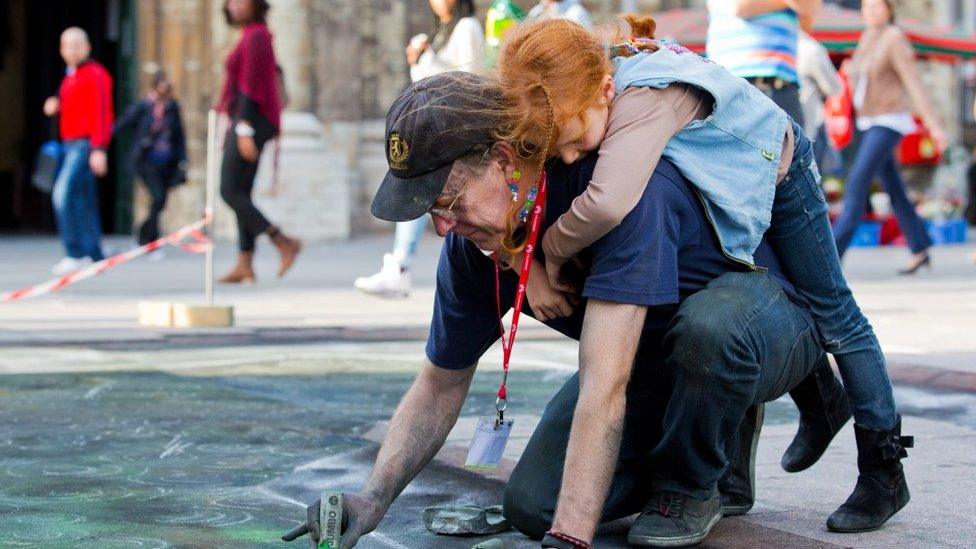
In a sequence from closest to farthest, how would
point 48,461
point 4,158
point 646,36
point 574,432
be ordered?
point 574,432 < point 646,36 < point 48,461 < point 4,158

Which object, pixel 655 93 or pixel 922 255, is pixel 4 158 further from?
pixel 655 93

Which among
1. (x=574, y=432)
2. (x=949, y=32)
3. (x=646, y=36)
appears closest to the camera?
(x=574, y=432)

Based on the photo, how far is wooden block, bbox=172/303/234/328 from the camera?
7.95 metres

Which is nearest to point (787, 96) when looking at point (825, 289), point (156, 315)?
point (156, 315)

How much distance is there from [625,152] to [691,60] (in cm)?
35

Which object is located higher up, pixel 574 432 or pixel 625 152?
pixel 625 152

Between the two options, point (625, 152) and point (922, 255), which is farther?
point (922, 255)

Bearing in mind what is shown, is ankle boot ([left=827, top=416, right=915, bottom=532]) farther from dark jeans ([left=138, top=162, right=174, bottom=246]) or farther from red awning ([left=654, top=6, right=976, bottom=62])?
red awning ([left=654, top=6, right=976, bottom=62])

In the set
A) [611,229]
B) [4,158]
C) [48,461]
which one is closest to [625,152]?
[611,229]

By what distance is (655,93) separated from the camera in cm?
312

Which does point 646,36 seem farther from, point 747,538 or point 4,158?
point 4,158

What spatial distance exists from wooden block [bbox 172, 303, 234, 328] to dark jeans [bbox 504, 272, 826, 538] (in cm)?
458

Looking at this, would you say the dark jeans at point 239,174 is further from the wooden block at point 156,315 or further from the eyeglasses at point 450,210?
the eyeglasses at point 450,210

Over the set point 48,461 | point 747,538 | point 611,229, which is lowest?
point 48,461
